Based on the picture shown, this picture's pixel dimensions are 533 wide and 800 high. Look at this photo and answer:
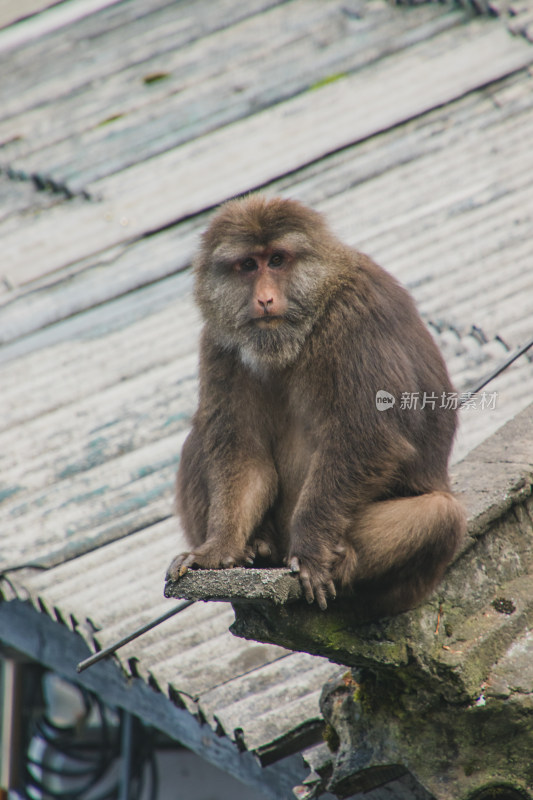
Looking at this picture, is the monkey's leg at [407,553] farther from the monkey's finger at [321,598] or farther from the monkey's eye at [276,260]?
the monkey's eye at [276,260]

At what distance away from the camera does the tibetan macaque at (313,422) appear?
135 inches

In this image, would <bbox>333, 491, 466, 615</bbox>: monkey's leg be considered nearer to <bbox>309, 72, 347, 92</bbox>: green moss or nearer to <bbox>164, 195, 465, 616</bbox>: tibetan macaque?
<bbox>164, 195, 465, 616</bbox>: tibetan macaque

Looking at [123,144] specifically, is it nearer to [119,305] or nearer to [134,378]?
[119,305]

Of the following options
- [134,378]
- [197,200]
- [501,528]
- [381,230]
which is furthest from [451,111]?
[501,528]

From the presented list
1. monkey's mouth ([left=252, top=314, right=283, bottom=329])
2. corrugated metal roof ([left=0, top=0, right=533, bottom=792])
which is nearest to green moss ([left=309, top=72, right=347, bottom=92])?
corrugated metal roof ([left=0, top=0, right=533, bottom=792])

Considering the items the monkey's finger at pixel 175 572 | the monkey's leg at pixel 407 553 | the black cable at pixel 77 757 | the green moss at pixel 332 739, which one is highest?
the monkey's finger at pixel 175 572

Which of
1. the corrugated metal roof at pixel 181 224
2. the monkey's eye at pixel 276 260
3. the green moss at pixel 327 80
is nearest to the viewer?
the monkey's eye at pixel 276 260

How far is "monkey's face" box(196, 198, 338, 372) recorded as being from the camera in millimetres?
3857

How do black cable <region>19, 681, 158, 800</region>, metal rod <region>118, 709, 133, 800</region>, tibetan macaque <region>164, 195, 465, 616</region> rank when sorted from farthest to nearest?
black cable <region>19, 681, 158, 800</region>, metal rod <region>118, 709, 133, 800</region>, tibetan macaque <region>164, 195, 465, 616</region>

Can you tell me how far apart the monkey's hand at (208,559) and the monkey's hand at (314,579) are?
14.3 inches

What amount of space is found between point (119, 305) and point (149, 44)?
3.93 metres

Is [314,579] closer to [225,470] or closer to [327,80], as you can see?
[225,470]

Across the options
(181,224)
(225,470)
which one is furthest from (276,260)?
(181,224)

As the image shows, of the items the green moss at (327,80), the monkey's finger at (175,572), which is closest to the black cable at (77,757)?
the monkey's finger at (175,572)
